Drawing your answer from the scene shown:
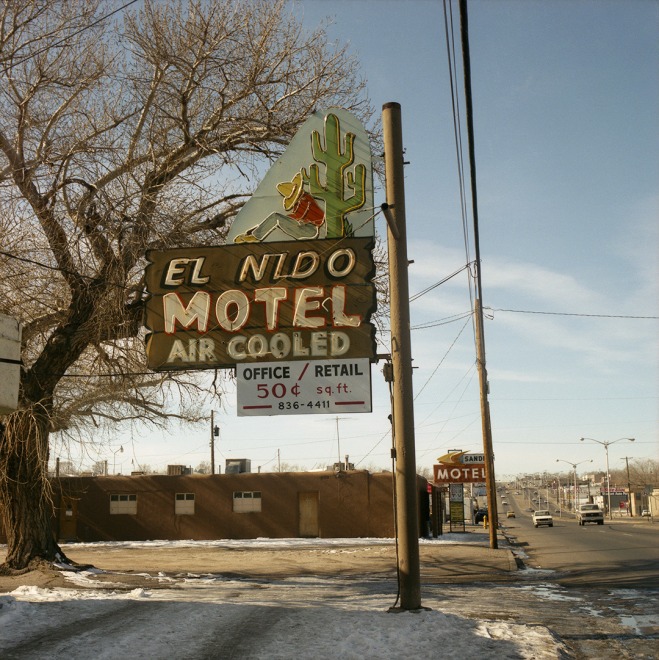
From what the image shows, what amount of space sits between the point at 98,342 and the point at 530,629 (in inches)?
411

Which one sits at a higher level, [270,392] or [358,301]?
[358,301]

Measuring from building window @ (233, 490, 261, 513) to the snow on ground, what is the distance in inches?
975

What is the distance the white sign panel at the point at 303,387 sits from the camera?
12523 millimetres

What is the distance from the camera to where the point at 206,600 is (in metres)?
13.0

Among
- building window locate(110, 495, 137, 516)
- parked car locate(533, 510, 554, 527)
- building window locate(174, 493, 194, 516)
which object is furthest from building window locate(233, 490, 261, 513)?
parked car locate(533, 510, 554, 527)

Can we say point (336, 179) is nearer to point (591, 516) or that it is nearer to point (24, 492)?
point (24, 492)

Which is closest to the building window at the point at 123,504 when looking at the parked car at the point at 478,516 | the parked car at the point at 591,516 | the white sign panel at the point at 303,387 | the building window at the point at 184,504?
the building window at the point at 184,504

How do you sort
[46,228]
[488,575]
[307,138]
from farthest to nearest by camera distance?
[488,575]
[46,228]
[307,138]

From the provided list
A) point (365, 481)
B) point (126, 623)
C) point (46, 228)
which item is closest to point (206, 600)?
point (126, 623)

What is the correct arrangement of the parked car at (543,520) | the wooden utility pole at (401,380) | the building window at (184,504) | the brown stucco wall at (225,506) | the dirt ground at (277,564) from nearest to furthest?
1. the wooden utility pole at (401,380)
2. the dirt ground at (277,564)
3. the brown stucco wall at (225,506)
4. the building window at (184,504)
5. the parked car at (543,520)

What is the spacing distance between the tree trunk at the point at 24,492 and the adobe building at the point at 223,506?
2161 cm

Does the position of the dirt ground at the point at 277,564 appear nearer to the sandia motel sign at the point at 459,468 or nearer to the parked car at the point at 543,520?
the sandia motel sign at the point at 459,468

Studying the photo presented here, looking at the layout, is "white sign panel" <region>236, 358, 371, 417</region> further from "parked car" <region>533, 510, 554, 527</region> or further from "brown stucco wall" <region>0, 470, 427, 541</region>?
"parked car" <region>533, 510, 554, 527</region>

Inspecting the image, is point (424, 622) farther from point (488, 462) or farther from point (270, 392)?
point (488, 462)
